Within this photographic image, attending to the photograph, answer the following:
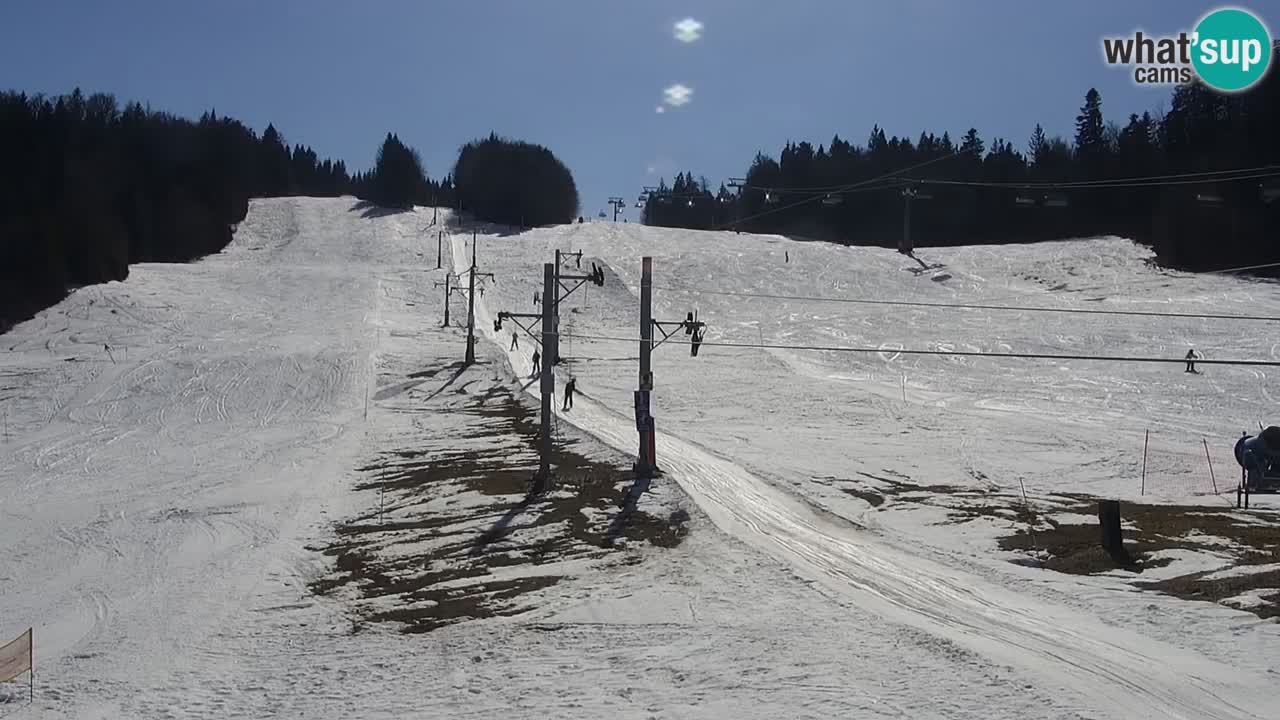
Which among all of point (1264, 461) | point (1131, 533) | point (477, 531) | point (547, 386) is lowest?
point (477, 531)

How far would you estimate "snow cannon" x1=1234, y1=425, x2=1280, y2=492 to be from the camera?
22.7 m

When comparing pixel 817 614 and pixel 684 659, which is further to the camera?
pixel 817 614

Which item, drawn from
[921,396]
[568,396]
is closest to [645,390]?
[568,396]

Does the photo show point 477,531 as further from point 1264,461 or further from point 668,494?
point 1264,461

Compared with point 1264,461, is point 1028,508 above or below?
below

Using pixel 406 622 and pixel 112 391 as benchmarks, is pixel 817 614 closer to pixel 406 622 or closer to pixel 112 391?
pixel 406 622

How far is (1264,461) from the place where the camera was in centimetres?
2295

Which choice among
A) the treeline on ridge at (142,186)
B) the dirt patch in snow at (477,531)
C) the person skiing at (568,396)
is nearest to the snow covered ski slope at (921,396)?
the person skiing at (568,396)

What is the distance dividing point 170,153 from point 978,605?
366 ft

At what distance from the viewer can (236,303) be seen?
2822 inches

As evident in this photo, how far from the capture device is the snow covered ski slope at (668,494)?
13375 mm

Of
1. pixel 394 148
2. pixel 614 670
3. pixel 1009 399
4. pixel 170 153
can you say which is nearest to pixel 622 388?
pixel 1009 399

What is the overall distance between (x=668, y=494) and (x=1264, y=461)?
46.4 feet

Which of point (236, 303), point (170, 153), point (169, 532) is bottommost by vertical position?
point (169, 532)
